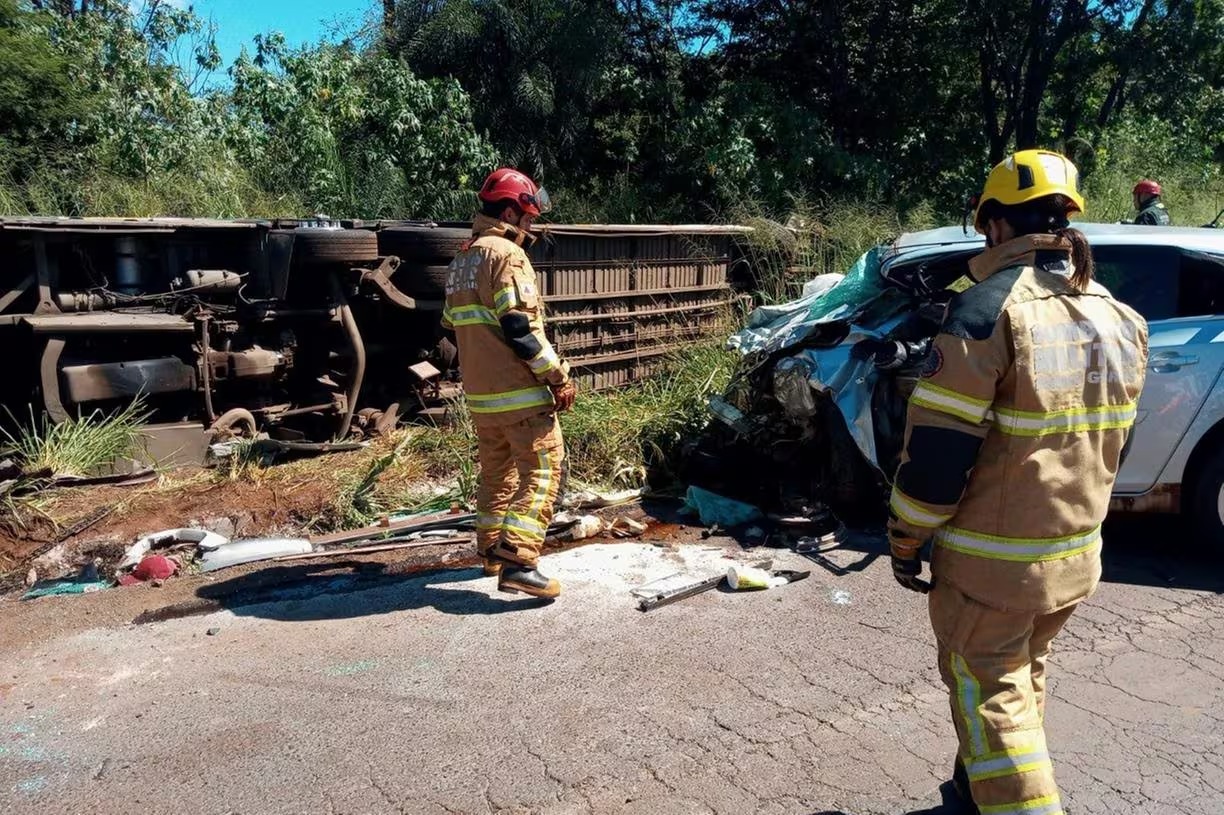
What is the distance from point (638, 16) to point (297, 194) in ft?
23.0

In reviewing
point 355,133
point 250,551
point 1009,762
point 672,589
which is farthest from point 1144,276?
point 355,133

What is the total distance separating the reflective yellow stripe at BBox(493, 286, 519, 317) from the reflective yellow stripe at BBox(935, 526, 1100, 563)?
2.49 meters

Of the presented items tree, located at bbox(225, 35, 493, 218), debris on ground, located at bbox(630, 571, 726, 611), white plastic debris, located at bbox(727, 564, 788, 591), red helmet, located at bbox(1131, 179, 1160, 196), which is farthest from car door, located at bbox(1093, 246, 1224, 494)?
tree, located at bbox(225, 35, 493, 218)

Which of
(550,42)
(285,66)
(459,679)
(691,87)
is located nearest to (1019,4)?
(691,87)

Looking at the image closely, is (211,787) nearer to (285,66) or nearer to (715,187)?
(285,66)

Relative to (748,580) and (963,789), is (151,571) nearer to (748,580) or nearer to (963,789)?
(748,580)

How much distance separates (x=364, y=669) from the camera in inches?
159

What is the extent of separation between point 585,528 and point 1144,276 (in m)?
3.33

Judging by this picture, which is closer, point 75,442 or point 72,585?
point 72,585

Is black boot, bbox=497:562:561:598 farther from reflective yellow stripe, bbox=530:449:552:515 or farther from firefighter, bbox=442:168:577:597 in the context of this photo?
reflective yellow stripe, bbox=530:449:552:515

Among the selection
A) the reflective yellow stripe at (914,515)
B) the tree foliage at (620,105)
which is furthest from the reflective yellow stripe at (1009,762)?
the tree foliage at (620,105)

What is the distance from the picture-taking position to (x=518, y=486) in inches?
189

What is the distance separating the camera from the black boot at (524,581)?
4.66m

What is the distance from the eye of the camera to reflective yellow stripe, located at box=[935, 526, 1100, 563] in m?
2.55
